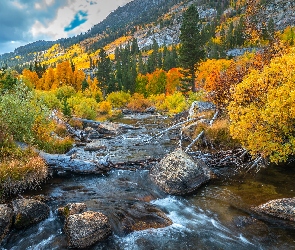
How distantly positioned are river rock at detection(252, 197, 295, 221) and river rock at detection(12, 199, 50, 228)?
1014 centimetres

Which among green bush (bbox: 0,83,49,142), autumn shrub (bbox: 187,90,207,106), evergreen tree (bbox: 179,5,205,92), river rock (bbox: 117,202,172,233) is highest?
evergreen tree (bbox: 179,5,205,92)

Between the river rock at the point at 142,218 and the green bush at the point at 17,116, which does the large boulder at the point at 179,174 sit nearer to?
the river rock at the point at 142,218

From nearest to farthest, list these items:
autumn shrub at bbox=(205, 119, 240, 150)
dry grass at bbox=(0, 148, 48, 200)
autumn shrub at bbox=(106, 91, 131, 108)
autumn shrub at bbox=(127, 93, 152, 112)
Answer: dry grass at bbox=(0, 148, 48, 200)
autumn shrub at bbox=(205, 119, 240, 150)
autumn shrub at bbox=(127, 93, 152, 112)
autumn shrub at bbox=(106, 91, 131, 108)

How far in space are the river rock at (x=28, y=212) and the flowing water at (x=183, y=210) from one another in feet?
1.01

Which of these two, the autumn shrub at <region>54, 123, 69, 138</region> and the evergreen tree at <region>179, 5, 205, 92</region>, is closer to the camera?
the autumn shrub at <region>54, 123, 69, 138</region>

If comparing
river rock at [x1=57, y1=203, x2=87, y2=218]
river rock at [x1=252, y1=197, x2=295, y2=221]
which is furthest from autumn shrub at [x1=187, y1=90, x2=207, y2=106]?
river rock at [x1=57, y1=203, x2=87, y2=218]

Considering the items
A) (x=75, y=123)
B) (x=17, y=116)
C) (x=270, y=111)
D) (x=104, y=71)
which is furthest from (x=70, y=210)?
(x=104, y=71)

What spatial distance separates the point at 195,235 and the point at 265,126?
762cm

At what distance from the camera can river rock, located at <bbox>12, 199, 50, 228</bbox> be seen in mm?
11680

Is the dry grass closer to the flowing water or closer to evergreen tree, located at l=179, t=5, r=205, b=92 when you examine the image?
the flowing water

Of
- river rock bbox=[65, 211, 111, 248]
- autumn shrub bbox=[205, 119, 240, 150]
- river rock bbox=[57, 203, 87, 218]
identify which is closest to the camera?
river rock bbox=[65, 211, 111, 248]

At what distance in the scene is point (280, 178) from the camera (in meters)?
16.5

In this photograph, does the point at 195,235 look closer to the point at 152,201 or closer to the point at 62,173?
the point at 152,201

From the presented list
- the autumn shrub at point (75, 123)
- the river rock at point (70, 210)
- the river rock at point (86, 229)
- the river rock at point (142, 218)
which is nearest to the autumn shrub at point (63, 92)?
the autumn shrub at point (75, 123)
